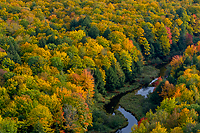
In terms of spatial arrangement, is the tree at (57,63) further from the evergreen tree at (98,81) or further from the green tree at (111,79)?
the green tree at (111,79)

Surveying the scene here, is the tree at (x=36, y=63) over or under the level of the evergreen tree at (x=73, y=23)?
under

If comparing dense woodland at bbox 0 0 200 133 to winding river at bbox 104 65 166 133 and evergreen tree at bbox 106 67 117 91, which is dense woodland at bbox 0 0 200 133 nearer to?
evergreen tree at bbox 106 67 117 91

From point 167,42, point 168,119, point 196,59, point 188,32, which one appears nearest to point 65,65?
point 168,119

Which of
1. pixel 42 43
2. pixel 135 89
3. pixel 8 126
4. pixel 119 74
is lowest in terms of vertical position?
pixel 135 89

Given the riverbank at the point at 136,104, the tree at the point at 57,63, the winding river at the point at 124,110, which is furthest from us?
the tree at the point at 57,63

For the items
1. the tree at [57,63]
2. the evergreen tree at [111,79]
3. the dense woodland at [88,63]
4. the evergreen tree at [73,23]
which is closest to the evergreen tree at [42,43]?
the dense woodland at [88,63]

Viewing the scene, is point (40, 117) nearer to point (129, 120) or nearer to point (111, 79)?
point (129, 120)

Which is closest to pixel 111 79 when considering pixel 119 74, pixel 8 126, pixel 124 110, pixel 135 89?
pixel 119 74

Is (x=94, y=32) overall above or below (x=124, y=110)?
above

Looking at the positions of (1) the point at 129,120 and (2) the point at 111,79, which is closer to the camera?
(1) the point at 129,120

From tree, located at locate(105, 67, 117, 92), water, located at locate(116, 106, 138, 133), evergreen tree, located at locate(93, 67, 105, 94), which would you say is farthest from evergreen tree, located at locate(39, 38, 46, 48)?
water, located at locate(116, 106, 138, 133)
